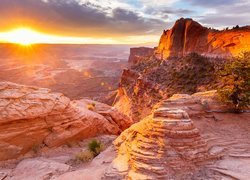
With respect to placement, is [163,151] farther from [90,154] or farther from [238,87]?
[238,87]

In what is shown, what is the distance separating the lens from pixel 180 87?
36406 mm

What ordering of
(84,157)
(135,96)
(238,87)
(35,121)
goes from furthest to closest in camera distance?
(135,96)
(35,121)
(84,157)
(238,87)

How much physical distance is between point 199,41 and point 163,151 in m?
43.3

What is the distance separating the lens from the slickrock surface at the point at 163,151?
27.3 ft

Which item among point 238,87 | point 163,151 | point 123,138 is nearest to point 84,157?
point 123,138

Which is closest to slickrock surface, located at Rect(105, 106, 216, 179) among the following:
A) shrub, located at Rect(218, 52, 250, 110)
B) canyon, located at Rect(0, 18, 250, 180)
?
canyon, located at Rect(0, 18, 250, 180)

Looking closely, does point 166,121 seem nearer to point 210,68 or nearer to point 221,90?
point 221,90

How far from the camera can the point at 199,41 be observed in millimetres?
49281

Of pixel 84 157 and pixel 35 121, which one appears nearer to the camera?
pixel 84 157

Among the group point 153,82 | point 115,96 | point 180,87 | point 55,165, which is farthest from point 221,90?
point 115,96

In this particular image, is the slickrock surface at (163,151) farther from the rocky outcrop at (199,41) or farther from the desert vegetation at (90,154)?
the rocky outcrop at (199,41)

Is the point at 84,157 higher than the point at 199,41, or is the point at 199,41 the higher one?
the point at 199,41

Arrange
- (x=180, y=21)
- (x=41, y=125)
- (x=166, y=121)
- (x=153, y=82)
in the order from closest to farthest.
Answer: (x=166, y=121)
(x=41, y=125)
(x=153, y=82)
(x=180, y=21)

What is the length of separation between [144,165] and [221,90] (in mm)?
5721
